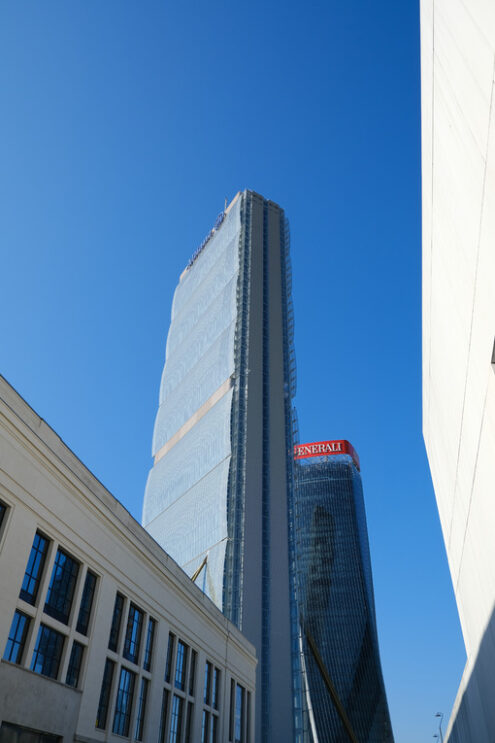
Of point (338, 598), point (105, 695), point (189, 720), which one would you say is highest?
point (338, 598)

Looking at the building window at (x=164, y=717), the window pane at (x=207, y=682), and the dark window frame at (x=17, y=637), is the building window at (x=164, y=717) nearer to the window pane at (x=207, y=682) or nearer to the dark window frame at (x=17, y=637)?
the window pane at (x=207, y=682)

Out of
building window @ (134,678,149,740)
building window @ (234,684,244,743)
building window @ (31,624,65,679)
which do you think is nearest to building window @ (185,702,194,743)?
building window @ (134,678,149,740)

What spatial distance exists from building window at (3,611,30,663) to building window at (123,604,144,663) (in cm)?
740

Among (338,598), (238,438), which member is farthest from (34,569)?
(338,598)

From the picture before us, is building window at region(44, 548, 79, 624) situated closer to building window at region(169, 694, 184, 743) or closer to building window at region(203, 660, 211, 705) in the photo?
building window at region(169, 694, 184, 743)

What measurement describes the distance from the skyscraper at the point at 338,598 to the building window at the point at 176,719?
77572mm

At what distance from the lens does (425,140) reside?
28.4 m

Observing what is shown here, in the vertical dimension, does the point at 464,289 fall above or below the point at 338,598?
below

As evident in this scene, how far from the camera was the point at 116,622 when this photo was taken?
25.4 m

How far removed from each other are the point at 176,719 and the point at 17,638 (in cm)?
1476

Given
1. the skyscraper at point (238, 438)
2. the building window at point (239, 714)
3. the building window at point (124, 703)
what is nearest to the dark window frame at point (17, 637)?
the building window at point (124, 703)

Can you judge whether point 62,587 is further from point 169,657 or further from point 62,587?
point 169,657

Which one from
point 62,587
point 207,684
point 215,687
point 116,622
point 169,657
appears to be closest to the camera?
point 62,587

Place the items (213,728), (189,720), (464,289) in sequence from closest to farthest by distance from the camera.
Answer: (464,289) → (189,720) → (213,728)
